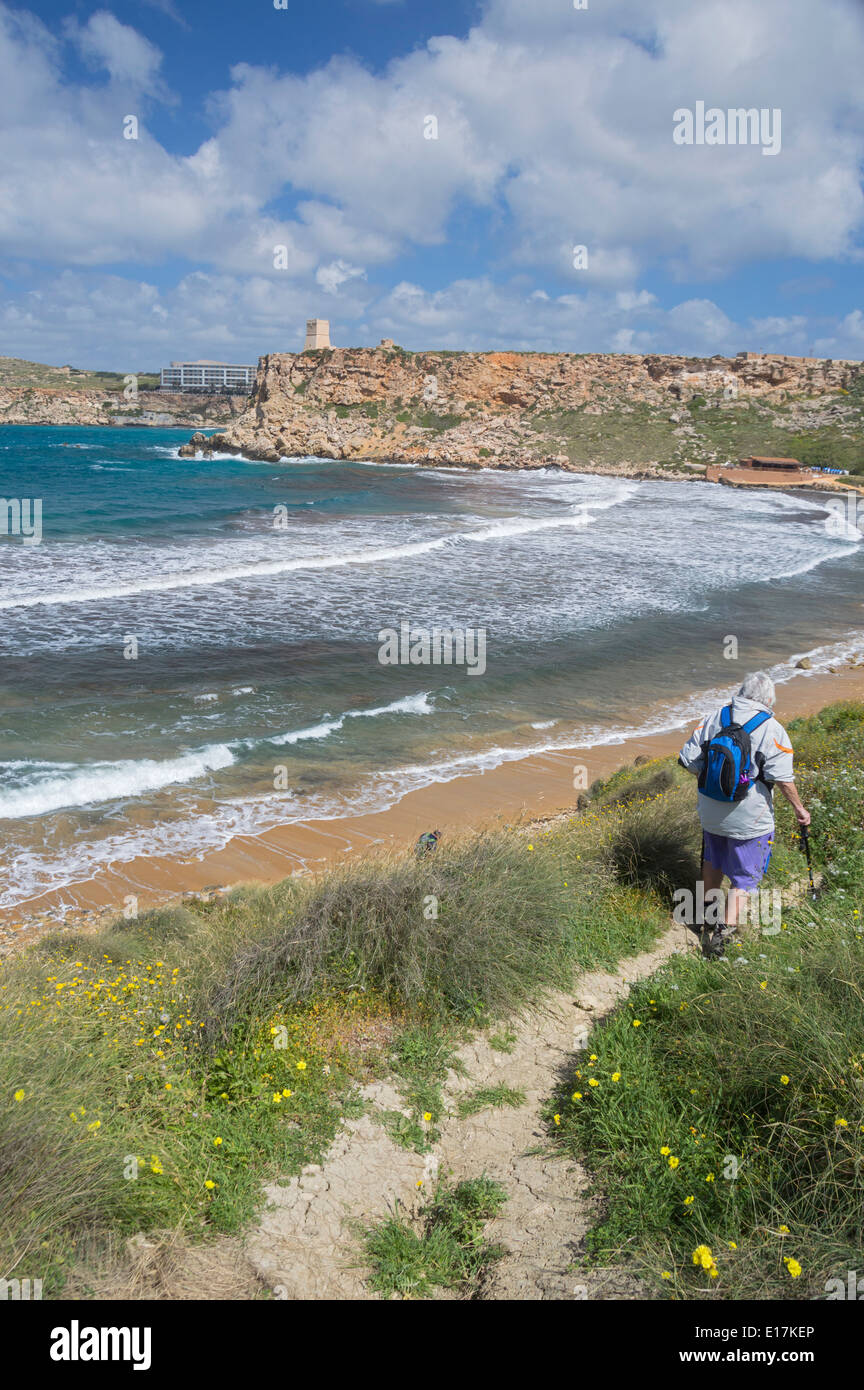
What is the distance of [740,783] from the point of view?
4703 mm

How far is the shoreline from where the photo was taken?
7984 mm

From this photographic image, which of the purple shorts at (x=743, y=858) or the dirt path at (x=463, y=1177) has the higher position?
the purple shorts at (x=743, y=858)

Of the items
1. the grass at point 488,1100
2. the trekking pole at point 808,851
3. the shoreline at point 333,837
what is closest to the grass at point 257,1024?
the grass at point 488,1100

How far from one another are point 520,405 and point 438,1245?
78.3m

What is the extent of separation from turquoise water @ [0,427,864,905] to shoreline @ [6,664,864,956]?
14.1 inches

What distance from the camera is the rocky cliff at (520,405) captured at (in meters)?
66.6

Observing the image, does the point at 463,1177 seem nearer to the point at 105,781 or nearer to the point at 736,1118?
the point at 736,1118

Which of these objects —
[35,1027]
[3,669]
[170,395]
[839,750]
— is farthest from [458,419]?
[170,395]

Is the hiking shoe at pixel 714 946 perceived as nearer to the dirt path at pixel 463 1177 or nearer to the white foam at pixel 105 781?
the dirt path at pixel 463 1177

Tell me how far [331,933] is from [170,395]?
571 ft

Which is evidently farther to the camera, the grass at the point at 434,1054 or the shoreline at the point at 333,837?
the shoreline at the point at 333,837

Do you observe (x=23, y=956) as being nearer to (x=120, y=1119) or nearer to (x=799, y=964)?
(x=120, y=1119)

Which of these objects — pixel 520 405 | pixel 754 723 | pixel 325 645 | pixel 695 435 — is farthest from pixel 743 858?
pixel 520 405

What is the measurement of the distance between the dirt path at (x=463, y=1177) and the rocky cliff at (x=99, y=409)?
145 m
